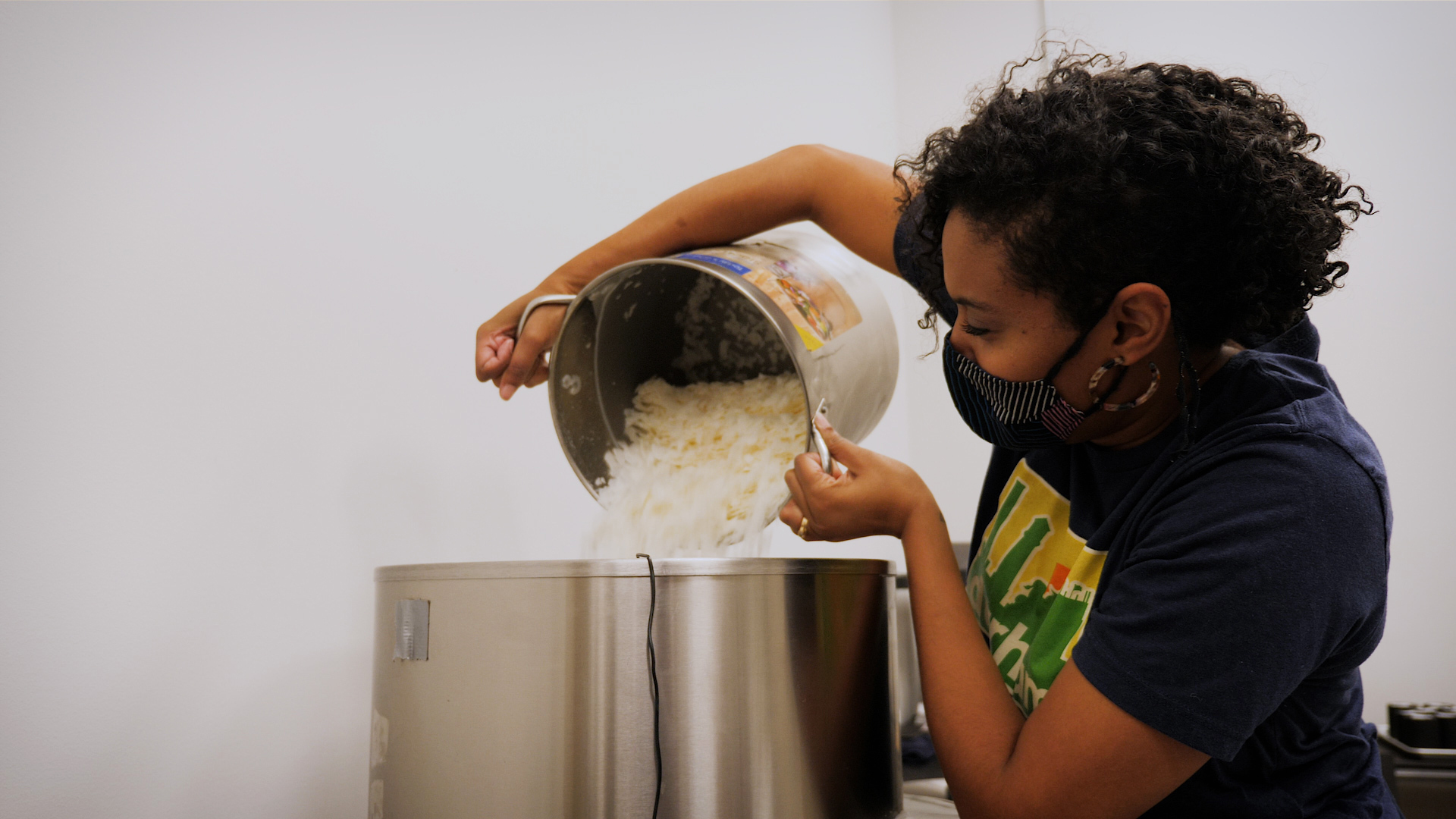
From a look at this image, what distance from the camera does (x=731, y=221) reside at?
104 centimetres

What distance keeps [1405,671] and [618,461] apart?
1.35 m

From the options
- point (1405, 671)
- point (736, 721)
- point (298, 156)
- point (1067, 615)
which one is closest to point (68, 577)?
point (298, 156)

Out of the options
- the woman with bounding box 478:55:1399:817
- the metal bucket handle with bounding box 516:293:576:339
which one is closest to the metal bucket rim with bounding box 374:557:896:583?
the woman with bounding box 478:55:1399:817

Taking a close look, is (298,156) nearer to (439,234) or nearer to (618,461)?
(439,234)

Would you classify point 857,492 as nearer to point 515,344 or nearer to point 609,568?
point 609,568

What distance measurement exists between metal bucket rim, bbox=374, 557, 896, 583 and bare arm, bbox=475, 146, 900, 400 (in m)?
0.31

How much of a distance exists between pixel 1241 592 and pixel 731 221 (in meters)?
0.63

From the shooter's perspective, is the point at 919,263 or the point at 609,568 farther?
the point at 919,263

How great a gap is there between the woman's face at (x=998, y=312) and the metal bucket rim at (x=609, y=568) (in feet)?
0.72

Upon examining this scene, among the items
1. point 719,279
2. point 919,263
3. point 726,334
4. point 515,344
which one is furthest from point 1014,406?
point 515,344

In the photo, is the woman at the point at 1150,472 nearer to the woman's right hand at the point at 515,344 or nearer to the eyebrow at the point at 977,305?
the eyebrow at the point at 977,305

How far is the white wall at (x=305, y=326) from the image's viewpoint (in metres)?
0.90

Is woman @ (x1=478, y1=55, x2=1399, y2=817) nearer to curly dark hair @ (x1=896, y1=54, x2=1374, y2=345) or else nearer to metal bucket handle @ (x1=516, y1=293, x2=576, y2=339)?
curly dark hair @ (x1=896, y1=54, x2=1374, y2=345)

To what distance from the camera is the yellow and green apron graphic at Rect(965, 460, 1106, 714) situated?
30.2 inches
